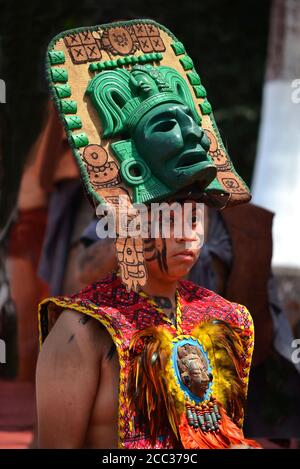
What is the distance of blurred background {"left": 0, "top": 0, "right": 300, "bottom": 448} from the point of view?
503 centimetres

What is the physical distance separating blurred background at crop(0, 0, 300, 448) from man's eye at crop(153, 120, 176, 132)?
1.98 feet

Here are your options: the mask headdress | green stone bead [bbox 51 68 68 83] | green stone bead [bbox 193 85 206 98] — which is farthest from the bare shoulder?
green stone bead [bbox 193 85 206 98]

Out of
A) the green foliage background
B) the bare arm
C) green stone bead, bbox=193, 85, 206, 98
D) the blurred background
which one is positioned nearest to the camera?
the bare arm

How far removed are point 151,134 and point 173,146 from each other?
8 centimetres

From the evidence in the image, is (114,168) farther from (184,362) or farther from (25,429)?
(25,429)

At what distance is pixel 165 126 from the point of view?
10.2 ft

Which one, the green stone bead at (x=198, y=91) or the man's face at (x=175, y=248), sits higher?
the green stone bead at (x=198, y=91)

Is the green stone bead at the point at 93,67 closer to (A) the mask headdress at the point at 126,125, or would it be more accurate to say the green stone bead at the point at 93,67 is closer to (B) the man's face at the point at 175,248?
(A) the mask headdress at the point at 126,125

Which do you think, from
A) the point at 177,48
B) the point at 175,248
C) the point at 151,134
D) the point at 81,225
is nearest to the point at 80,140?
the point at 151,134

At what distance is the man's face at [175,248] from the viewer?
3.16 m

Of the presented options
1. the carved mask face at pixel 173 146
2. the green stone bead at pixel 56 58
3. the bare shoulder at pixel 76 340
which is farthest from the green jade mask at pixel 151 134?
the bare shoulder at pixel 76 340

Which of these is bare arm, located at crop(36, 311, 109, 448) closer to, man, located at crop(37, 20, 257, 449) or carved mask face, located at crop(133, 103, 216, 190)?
man, located at crop(37, 20, 257, 449)

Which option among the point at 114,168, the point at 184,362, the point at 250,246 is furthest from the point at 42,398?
the point at 250,246

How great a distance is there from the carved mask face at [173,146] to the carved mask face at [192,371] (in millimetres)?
470
